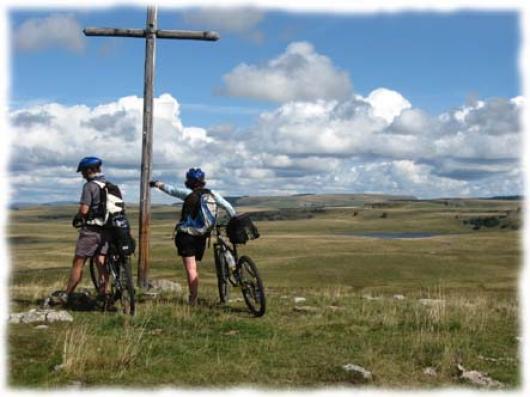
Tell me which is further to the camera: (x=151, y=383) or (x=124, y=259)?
(x=124, y=259)

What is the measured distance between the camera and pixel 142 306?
12.3 meters

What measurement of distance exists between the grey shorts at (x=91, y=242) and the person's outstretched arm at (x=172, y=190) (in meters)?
1.51

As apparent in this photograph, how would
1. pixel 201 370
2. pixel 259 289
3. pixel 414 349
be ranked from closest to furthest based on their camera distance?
pixel 201 370
pixel 414 349
pixel 259 289

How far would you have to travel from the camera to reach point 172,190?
42.5ft

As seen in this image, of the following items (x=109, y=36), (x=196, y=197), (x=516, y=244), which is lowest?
(x=516, y=244)

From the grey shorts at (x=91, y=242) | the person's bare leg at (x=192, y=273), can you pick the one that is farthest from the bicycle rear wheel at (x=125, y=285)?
the person's bare leg at (x=192, y=273)

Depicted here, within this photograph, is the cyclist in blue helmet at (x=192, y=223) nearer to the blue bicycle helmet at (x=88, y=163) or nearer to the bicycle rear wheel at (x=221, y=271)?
the bicycle rear wheel at (x=221, y=271)

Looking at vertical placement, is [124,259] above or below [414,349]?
above

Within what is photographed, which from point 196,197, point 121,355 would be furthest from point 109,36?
point 121,355

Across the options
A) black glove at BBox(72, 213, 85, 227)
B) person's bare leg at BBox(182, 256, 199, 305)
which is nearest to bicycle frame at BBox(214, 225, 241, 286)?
person's bare leg at BBox(182, 256, 199, 305)

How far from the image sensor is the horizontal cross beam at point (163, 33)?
14414mm

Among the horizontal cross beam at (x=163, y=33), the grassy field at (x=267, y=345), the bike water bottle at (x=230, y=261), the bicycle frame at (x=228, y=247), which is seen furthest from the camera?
the horizontal cross beam at (x=163, y=33)

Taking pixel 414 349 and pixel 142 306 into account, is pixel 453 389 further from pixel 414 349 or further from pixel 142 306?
pixel 142 306

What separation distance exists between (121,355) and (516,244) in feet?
353
